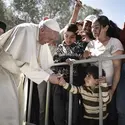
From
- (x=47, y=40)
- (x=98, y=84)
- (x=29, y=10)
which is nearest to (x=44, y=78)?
(x=47, y=40)

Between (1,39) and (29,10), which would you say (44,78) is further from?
(29,10)

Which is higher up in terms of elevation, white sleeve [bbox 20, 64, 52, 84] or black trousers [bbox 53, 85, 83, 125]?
white sleeve [bbox 20, 64, 52, 84]

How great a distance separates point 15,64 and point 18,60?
0.37 feet

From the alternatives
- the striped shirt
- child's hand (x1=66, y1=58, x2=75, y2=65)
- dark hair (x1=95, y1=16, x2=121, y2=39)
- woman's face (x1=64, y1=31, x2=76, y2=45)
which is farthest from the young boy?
woman's face (x1=64, y1=31, x2=76, y2=45)

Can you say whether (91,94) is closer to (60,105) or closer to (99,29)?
(60,105)

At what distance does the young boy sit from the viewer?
3.34m

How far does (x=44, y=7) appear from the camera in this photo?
33.1 metres

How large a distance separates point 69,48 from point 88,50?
327mm

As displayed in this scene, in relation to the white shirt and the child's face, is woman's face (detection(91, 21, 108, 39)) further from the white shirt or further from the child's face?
the child's face

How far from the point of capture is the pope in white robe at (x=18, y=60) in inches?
140

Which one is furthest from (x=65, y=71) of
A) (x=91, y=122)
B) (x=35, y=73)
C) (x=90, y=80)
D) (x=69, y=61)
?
(x=91, y=122)

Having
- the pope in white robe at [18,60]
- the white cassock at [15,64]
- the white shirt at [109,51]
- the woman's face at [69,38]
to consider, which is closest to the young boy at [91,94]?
the white shirt at [109,51]

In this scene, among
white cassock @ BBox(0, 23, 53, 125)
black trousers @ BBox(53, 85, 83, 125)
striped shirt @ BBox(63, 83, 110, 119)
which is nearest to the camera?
striped shirt @ BBox(63, 83, 110, 119)

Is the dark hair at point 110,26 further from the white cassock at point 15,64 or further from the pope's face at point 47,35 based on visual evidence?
the white cassock at point 15,64
